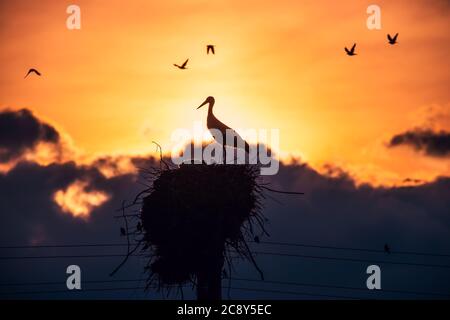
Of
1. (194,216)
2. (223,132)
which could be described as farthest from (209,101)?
(194,216)

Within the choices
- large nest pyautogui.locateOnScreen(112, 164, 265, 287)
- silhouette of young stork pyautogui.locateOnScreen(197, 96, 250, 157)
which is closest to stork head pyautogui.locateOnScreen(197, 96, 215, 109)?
silhouette of young stork pyautogui.locateOnScreen(197, 96, 250, 157)

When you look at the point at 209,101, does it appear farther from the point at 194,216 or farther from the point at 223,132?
the point at 194,216

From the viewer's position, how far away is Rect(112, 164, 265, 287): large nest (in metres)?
16.5

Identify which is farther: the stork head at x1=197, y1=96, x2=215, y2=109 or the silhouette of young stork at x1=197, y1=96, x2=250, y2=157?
the stork head at x1=197, y1=96, x2=215, y2=109

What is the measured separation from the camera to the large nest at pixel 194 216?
1650 cm

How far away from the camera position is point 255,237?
54.0ft

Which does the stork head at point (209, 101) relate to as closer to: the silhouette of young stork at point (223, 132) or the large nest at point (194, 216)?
the silhouette of young stork at point (223, 132)

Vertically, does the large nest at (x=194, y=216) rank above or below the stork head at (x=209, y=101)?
below

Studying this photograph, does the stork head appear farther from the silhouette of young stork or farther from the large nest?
the large nest

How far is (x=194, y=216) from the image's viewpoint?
16891mm

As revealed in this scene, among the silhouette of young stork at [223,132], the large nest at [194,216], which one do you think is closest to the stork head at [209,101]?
the silhouette of young stork at [223,132]
